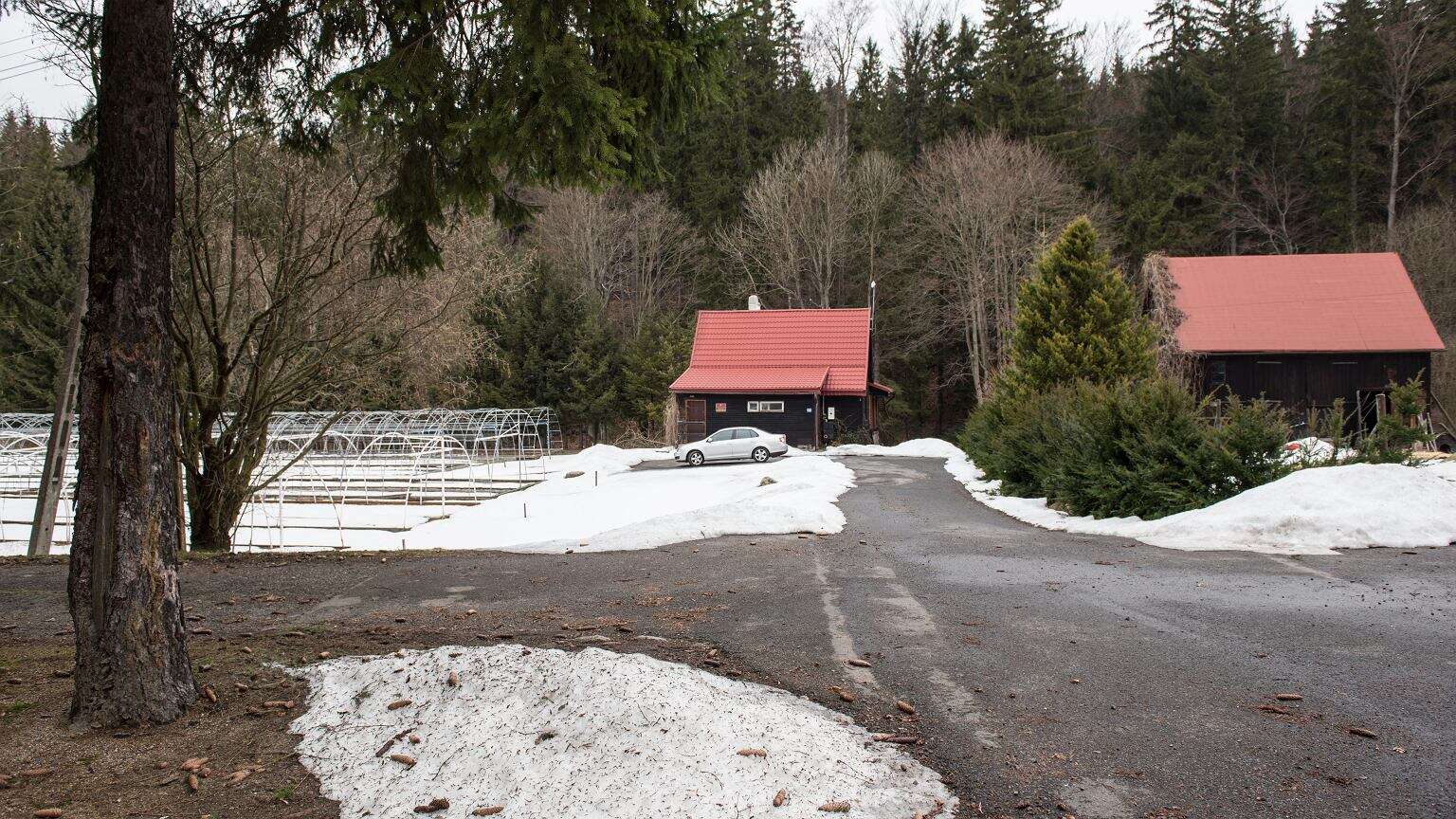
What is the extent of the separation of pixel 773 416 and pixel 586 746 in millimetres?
33631

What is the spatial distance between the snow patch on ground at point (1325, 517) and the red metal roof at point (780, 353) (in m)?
25.2

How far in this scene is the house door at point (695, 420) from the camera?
38.0 m

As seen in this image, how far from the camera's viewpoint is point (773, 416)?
3759 cm

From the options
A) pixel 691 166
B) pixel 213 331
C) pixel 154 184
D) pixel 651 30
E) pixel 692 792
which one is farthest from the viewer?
pixel 691 166

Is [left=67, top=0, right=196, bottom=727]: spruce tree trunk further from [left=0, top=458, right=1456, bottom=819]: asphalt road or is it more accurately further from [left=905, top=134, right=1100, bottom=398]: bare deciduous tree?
[left=905, top=134, right=1100, bottom=398]: bare deciduous tree

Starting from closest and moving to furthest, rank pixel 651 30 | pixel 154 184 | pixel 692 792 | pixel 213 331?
pixel 692 792, pixel 154 184, pixel 651 30, pixel 213 331

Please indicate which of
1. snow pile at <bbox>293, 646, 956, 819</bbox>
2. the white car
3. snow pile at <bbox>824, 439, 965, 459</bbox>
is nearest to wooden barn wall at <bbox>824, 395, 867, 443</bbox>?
snow pile at <bbox>824, 439, 965, 459</bbox>

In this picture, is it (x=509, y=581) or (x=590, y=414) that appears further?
(x=590, y=414)

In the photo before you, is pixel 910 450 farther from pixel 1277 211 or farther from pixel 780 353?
pixel 1277 211

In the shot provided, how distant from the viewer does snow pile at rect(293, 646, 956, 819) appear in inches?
146

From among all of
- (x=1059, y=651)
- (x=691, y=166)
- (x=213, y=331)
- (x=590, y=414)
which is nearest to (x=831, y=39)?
(x=691, y=166)

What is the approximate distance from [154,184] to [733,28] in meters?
4.27

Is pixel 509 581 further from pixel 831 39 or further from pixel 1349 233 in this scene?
pixel 831 39

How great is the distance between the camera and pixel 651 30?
6.99 m
